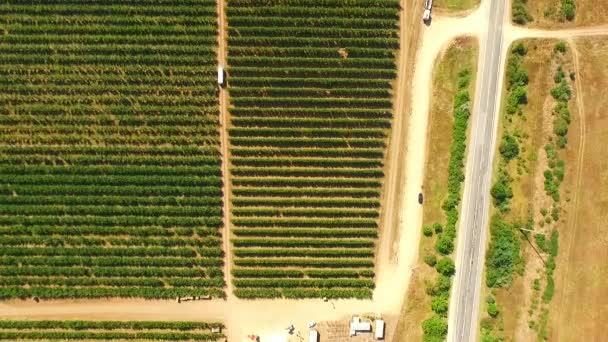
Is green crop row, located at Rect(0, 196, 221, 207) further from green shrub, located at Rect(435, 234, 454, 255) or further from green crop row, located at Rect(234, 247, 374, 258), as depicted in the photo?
green shrub, located at Rect(435, 234, 454, 255)

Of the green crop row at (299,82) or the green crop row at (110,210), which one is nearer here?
the green crop row at (110,210)

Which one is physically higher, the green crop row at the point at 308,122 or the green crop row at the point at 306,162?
the green crop row at the point at 308,122

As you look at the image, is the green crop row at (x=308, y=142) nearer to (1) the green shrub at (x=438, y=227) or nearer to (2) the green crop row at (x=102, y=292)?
(1) the green shrub at (x=438, y=227)

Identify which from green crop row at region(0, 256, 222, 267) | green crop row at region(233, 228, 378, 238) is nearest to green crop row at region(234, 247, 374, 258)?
green crop row at region(233, 228, 378, 238)

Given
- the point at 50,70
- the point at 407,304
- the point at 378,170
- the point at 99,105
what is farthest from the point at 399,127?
the point at 50,70

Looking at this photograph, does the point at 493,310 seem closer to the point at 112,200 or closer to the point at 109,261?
the point at 109,261

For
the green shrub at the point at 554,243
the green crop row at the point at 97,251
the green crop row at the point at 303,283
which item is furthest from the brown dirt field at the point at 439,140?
the green crop row at the point at 97,251
